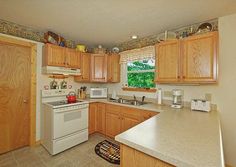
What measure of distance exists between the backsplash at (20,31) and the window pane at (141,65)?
2.12 metres

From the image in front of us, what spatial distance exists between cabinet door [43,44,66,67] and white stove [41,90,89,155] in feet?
2.08

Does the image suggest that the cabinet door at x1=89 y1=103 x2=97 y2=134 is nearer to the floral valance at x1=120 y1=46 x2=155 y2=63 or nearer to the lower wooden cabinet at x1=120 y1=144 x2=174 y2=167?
the floral valance at x1=120 y1=46 x2=155 y2=63

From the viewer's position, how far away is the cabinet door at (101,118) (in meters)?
3.15

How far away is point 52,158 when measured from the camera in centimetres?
227

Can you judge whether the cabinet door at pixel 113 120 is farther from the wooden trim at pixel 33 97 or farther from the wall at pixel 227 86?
the wall at pixel 227 86

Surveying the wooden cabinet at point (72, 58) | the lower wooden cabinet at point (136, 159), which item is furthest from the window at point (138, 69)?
the lower wooden cabinet at point (136, 159)

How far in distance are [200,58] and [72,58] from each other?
2.58 meters

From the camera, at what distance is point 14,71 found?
2492 mm

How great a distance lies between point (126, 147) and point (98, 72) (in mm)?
2672

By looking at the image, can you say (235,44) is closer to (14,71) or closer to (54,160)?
(54,160)

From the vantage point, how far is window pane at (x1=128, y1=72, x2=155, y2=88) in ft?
10.1

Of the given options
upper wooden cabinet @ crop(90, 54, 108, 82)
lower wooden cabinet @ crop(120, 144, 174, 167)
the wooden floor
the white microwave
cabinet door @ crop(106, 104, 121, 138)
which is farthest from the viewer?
the white microwave

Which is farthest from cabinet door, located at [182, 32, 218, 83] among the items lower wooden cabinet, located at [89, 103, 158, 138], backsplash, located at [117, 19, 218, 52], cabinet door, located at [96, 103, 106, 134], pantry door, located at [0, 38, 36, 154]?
pantry door, located at [0, 38, 36, 154]

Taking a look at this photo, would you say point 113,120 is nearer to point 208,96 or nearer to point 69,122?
point 69,122
